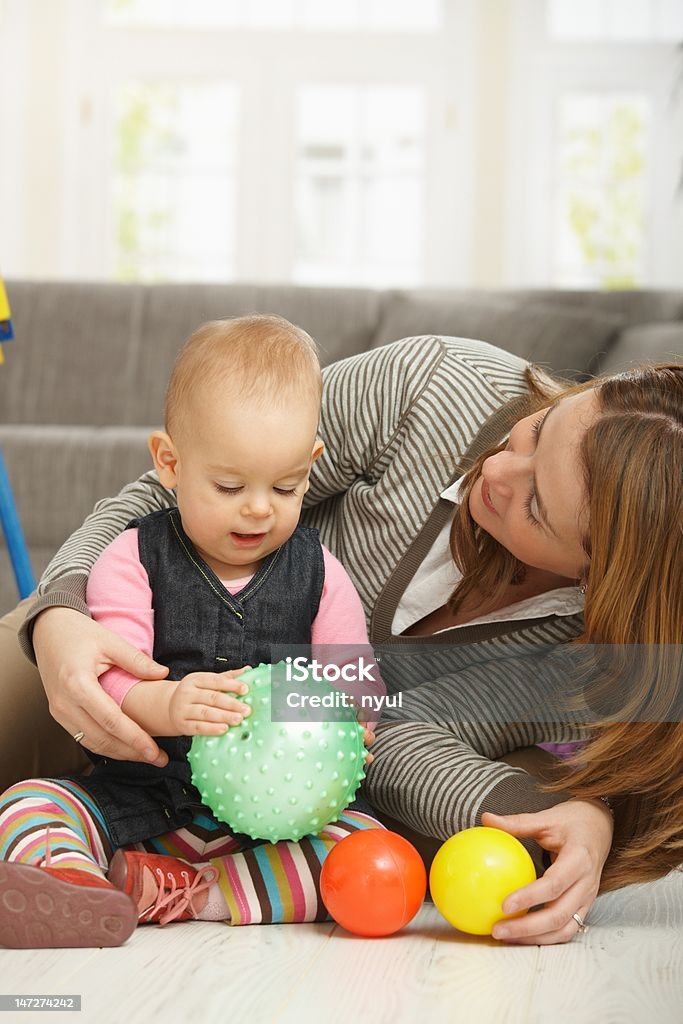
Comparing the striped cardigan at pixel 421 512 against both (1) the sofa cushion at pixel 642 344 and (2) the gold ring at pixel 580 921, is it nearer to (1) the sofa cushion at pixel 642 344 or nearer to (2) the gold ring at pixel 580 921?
(2) the gold ring at pixel 580 921

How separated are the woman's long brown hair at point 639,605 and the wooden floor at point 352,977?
Result: 0.36 ft

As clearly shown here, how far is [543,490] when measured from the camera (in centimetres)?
111

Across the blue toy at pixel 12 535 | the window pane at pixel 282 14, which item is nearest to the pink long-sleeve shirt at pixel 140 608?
the blue toy at pixel 12 535

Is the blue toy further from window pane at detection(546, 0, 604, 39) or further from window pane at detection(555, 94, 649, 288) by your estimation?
window pane at detection(546, 0, 604, 39)

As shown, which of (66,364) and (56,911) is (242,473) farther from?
(66,364)

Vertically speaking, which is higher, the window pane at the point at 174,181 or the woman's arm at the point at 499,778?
the window pane at the point at 174,181

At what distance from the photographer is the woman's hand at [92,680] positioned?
1.03 metres

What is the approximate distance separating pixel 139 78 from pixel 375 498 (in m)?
3.95

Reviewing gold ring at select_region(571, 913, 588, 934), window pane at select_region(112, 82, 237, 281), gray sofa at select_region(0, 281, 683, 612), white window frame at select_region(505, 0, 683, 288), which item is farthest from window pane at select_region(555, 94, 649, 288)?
gold ring at select_region(571, 913, 588, 934)

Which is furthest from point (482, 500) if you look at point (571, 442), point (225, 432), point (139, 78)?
point (139, 78)

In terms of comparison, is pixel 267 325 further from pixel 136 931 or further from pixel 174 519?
pixel 136 931

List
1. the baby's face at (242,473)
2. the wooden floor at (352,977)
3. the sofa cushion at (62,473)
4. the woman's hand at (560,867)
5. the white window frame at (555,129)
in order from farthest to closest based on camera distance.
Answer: the white window frame at (555,129) → the sofa cushion at (62,473) → the baby's face at (242,473) → the woman's hand at (560,867) → the wooden floor at (352,977)

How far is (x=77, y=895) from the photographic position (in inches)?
36.0

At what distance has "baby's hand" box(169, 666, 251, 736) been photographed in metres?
1.01
